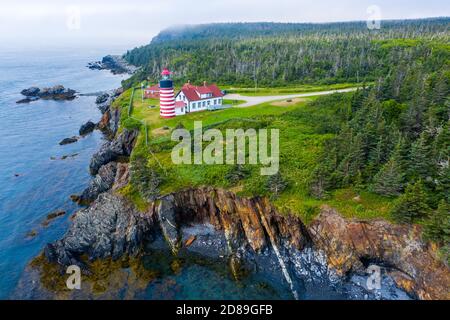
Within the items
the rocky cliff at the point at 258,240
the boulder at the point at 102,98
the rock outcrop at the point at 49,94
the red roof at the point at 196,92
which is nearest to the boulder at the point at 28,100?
the rock outcrop at the point at 49,94

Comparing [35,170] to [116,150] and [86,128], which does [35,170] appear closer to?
[116,150]

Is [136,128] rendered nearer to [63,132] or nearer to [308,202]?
[63,132]

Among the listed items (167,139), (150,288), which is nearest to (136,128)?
(167,139)

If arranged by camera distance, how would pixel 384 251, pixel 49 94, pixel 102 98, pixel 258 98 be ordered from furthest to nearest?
pixel 49 94
pixel 102 98
pixel 258 98
pixel 384 251

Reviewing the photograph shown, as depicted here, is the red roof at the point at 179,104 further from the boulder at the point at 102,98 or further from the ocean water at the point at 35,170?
the boulder at the point at 102,98

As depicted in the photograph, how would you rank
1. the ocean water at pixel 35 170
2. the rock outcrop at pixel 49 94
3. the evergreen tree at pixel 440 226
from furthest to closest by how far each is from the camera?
the rock outcrop at pixel 49 94 → the ocean water at pixel 35 170 → the evergreen tree at pixel 440 226

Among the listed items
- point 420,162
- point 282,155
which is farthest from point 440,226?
point 282,155
